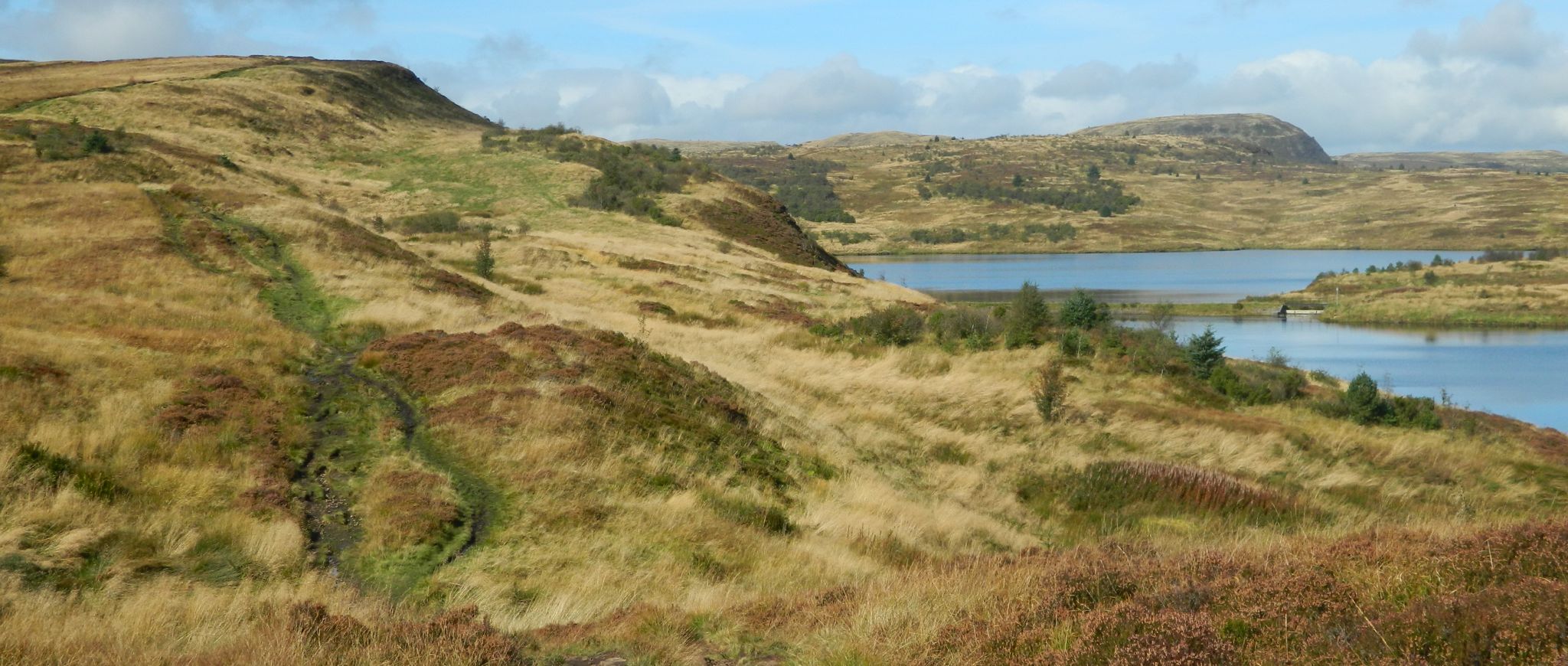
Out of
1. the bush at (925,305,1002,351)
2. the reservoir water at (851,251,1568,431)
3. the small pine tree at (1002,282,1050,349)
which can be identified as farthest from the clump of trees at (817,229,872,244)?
the small pine tree at (1002,282,1050,349)

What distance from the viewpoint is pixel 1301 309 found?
279 feet

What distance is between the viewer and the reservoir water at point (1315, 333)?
49.4m

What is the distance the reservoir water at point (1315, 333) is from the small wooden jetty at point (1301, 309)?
5.23 feet

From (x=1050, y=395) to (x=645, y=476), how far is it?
573 inches

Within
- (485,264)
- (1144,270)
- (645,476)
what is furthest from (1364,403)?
(1144,270)

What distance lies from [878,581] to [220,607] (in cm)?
522

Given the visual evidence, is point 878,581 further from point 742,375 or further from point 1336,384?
point 1336,384

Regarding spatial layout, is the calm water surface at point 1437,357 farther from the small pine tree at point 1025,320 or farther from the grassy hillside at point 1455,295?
the small pine tree at point 1025,320

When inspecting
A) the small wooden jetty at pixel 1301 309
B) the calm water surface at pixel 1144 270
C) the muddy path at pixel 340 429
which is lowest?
the small wooden jetty at pixel 1301 309

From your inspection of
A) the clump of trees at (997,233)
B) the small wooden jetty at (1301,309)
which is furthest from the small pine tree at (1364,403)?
the clump of trees at (997,233)

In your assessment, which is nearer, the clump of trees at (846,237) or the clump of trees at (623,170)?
the clump of trees at (623,170)

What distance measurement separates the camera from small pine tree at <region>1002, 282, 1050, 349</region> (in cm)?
3700

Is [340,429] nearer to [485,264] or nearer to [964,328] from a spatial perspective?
[485,264]

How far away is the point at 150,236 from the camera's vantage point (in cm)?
2631
